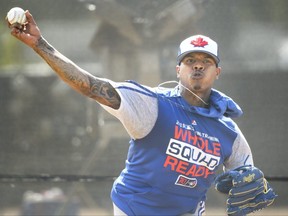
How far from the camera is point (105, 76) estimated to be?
5.34 meters

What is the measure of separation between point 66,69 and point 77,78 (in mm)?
73

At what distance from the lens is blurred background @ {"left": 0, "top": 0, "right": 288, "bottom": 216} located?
5.34 meters

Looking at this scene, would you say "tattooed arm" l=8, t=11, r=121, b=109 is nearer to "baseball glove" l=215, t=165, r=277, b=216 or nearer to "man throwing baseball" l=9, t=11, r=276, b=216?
"man throwing baseball" l=9, t=11, r=276, b=216

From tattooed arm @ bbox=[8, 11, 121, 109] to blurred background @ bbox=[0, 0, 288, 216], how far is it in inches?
76.6

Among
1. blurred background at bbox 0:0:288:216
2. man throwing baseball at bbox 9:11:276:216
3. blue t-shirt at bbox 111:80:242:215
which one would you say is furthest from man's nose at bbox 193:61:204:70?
blurred background at bbox 0:0:288:216

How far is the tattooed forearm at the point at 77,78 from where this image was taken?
3227 millimetres

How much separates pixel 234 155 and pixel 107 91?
0.92 meters

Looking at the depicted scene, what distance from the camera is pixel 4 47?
17.9 ft

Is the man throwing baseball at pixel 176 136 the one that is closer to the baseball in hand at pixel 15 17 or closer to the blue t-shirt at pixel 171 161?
the blue t-shirt at pixel 171 161

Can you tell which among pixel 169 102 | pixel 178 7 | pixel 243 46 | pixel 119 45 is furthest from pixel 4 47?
pixel 169 102

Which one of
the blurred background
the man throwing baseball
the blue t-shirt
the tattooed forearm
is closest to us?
the tattooed forearm

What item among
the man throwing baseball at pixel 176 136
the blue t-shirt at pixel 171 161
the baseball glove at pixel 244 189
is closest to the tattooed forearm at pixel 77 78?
the man throwing baseball at pixel 176 136

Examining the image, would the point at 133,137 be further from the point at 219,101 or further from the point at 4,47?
the point at 4,47

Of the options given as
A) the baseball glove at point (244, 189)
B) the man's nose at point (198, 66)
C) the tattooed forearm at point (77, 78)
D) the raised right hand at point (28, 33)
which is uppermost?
the man's nose at point (198, 66)
